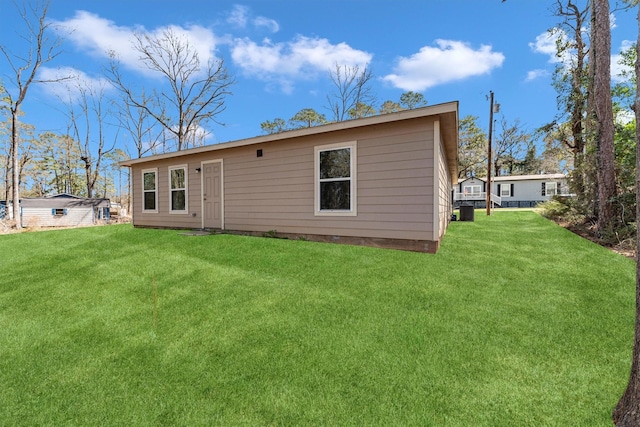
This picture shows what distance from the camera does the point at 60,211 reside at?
21484mm

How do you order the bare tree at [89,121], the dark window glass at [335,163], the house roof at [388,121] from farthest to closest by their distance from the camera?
the bare tree at [89,121] < the dark window glass at [335,163] < the house roof at [388,121]

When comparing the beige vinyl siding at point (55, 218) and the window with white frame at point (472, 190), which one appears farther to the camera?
the window with white frame at point (472, 190)

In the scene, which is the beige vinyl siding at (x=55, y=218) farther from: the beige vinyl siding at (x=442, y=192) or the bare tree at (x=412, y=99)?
the bare tree at (x=412, y=99)

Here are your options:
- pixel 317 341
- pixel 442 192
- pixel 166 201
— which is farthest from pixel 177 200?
pixel 317 341

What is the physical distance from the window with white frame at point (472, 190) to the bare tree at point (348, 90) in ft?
41.7

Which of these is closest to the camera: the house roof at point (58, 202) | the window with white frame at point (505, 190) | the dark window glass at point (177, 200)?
the dark window glass at point (177, 200)

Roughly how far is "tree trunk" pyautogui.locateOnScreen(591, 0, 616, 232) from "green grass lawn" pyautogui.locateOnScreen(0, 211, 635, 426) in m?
3.13

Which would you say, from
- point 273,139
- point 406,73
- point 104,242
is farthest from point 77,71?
point 406,73

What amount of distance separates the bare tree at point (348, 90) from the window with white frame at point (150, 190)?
13.0m

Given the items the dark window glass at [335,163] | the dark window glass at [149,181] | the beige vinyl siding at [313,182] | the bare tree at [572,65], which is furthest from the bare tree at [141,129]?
the bare tree at [572,65]

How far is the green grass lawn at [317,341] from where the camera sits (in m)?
1.91

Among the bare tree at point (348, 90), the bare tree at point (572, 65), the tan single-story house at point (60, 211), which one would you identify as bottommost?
the tan single-story house at point (60, 211)

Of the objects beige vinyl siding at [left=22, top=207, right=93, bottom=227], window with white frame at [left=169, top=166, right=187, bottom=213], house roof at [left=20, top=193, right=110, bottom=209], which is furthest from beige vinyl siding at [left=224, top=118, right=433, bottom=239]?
house roof at [left=20, top=193, right=110, bottom=209]

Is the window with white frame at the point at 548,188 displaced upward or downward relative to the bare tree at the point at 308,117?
downward
